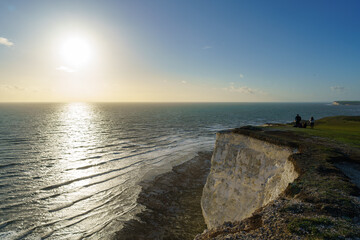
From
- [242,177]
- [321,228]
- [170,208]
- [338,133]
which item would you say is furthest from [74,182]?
[338,133]

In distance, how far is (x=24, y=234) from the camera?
13797 mm

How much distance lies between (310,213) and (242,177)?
821cm

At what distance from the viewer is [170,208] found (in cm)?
1792

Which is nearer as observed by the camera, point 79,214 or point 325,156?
point 325,156

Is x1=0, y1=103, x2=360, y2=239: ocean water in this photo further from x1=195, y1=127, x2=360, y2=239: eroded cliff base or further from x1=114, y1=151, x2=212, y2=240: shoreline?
x1=195, y1=127, x2=360, y2=239: eroded cliff base

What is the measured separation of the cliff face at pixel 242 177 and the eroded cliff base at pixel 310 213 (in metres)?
1.55

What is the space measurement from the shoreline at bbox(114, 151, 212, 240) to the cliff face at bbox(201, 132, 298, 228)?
1703mm

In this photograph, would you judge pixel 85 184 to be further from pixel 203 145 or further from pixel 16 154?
pixel 203 145

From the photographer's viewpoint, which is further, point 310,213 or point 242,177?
point 242,177

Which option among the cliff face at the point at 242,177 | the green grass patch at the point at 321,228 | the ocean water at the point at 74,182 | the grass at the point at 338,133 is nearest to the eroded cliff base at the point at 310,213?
the green grass patch at the point at 321,228

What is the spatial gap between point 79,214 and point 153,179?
9186mm

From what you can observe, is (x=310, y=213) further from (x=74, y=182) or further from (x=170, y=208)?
(x=74, y=182)

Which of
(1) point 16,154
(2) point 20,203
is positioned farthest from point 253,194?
(1) point 16,154

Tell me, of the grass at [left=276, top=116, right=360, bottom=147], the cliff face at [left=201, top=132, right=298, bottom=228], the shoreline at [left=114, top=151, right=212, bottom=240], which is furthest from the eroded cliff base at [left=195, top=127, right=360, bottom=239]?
the shoreline at [left=114, top=151, right=212, bottom=240]
